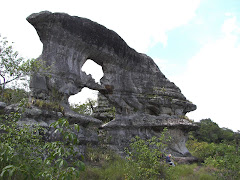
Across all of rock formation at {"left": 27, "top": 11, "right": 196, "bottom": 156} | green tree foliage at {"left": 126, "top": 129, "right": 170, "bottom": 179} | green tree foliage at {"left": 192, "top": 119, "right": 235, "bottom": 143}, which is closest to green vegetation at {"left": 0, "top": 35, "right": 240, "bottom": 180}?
green tree foliage at {"left": 126, "top": 129, "right": 170, "bottom": 179}

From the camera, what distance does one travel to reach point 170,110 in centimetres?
1327

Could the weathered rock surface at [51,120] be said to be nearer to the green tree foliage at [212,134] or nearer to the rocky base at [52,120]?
the rocky base at [52,120]

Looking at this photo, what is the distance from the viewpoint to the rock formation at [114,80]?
32.3 feet

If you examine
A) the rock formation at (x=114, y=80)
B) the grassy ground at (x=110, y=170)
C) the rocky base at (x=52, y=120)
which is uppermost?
the rock formation at (x=114, y=80)

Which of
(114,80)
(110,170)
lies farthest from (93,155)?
(114,80)

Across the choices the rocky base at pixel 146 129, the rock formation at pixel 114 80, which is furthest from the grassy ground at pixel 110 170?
the rock formation at pixel 114 80

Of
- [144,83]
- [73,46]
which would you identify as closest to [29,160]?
[73,46]

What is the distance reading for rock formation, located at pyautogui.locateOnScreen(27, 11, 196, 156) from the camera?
32.3ft

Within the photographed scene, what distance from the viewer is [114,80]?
12.1 meters

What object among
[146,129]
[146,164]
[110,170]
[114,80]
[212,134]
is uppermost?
[212,134]

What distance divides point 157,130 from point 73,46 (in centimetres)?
601

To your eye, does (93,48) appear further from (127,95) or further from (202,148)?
(202,148)

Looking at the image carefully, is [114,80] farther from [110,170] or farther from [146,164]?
[146,164]

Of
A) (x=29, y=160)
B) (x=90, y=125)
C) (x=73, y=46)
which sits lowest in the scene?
(x=29, y=160)
